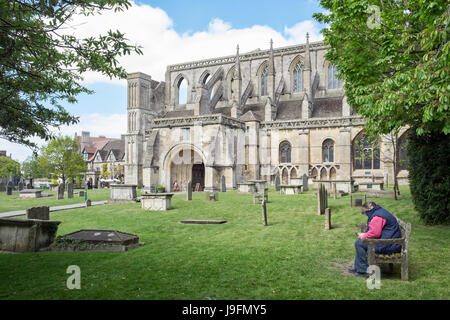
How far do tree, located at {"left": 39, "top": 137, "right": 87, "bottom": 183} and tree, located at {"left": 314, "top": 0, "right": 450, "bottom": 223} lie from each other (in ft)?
119

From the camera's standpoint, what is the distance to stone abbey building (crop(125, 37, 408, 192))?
28188 mm

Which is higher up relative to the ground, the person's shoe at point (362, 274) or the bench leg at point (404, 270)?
the bench leg at point (404, 270)

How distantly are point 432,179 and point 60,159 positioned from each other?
40.5 meters

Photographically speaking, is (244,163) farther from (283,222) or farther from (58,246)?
(58,246)

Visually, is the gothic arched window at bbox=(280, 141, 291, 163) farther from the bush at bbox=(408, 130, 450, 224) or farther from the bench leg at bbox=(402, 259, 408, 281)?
the bench leg at bbox=(402, 259, 408, 281)

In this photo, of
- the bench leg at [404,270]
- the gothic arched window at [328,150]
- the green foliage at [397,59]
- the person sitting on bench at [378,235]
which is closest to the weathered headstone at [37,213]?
the person sitting on bench at [378,235]

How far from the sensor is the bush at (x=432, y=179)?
10.1m

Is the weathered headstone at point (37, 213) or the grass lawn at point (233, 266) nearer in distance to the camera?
the grass lawn at point (233, 266)

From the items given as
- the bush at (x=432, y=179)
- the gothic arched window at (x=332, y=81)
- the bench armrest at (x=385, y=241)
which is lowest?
the bench armrest at (x=385, y=241)

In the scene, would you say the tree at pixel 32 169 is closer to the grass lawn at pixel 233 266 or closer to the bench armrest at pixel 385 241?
the grass lawn at pixel 233 266

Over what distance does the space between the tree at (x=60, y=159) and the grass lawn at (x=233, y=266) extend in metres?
31.9

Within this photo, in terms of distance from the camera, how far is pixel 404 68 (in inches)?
321

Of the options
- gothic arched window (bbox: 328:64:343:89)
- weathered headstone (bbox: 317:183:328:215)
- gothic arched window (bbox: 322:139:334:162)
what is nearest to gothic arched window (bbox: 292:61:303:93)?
gothic arched window (bbox: 328:64:343:89)

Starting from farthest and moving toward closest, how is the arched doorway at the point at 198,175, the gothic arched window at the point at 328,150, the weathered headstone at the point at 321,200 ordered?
the arched doorway at the point at 198,175, the gothic arched window at the point at 328,150, the weathered headstone at the point at 321,200
